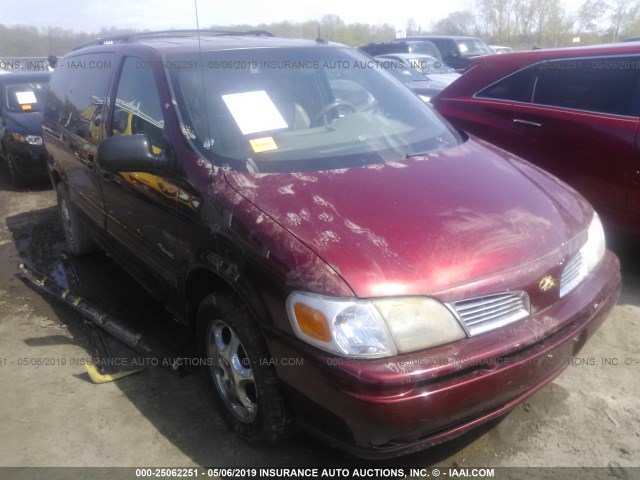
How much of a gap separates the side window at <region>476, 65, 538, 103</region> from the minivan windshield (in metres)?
1.42

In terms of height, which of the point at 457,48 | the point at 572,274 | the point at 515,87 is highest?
the point at 515,87

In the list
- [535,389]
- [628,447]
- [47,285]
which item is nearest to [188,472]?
[535,389]

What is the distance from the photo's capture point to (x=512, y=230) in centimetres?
233

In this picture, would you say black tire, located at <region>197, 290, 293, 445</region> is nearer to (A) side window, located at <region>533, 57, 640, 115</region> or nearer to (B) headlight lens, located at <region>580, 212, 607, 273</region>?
(B) headlight lens, located at <region>580, 212, 607, 273</region>

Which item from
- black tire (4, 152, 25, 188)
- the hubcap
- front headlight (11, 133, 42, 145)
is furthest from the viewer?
black tire (4, 152, 25, 188)

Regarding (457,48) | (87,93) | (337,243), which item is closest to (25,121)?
(87,93)

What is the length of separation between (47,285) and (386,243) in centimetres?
316

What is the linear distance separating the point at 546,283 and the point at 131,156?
1.93m

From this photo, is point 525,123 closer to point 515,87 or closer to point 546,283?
point 515,87

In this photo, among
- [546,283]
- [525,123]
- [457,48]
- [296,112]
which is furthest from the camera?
[457,48]

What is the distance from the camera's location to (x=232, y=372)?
8.45 ft

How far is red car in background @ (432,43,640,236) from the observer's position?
3.91 m

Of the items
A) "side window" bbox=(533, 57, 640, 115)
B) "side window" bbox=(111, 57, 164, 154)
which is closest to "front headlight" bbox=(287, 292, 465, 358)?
"side window" bbox=(111, 57, 164, 154)

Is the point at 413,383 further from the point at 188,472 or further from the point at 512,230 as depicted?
the point at 188,472
